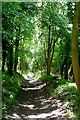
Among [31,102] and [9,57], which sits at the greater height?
[9,57]

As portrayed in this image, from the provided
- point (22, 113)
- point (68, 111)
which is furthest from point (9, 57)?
point (68, 111)

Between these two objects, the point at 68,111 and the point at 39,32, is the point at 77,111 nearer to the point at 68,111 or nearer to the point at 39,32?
the point at 68,111

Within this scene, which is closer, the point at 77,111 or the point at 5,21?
the point at 77,111

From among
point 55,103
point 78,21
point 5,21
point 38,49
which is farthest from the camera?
point 38,49

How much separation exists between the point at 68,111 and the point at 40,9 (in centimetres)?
304

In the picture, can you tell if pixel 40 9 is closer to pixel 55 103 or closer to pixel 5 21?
pixel 5 21

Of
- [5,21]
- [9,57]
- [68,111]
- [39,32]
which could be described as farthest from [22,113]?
[39,32]

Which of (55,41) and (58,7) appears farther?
(55,41)

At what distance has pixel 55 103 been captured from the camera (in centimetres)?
714

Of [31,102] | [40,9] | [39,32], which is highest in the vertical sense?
[40,9]

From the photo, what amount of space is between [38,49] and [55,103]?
8.95 meters

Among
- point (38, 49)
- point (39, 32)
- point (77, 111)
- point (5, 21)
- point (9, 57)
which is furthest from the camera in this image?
point (38, 49)

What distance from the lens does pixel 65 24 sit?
8266 millimetres

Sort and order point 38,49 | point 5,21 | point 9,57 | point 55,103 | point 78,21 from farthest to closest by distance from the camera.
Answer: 1. point 38,49
2. point 9,57
3. point 55,103
4. point 5,21
5. point 78,21
